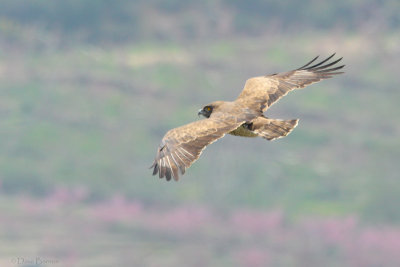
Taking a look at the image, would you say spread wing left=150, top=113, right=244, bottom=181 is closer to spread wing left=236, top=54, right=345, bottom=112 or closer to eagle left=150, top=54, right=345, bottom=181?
eagle left=150, top=54, right=345, bottom=181

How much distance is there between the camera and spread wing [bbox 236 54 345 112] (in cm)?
2850

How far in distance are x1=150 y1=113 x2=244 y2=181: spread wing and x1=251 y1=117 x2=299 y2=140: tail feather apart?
3.37ft

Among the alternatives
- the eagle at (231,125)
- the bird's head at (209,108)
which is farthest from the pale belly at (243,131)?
the bird's head at (209,108)

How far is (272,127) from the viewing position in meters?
25.7

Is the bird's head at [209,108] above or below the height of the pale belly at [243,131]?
above

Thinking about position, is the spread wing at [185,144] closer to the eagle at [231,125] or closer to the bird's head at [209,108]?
the eagle at [231,125]

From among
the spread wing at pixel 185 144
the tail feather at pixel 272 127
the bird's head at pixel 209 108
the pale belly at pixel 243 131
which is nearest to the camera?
the spread wing at pixel 185 144

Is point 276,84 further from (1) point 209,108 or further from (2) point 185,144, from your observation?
(2) point 185,144

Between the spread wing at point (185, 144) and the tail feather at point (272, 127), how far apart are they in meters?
1.03

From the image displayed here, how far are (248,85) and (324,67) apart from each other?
365 cm

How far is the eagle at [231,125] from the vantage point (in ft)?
77.8

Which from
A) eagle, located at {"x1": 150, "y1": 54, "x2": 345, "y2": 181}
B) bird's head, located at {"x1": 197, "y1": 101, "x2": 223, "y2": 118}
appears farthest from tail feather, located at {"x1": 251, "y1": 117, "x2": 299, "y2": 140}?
bird's head, located at {"x1": 197, "y1": 101, "x2": 223, "y2": 118}

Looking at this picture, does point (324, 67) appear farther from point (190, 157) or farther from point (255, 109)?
point (190, 157)

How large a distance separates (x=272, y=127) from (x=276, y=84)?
503 centimetres
